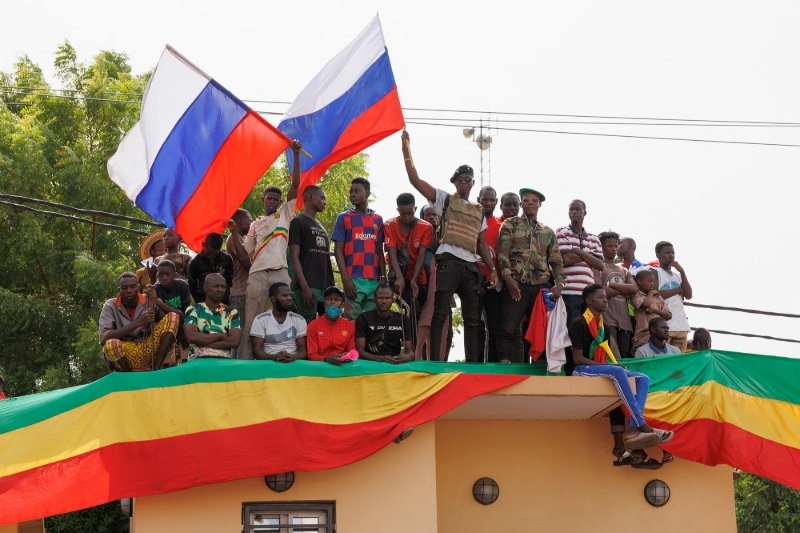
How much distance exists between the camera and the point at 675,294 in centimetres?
1311

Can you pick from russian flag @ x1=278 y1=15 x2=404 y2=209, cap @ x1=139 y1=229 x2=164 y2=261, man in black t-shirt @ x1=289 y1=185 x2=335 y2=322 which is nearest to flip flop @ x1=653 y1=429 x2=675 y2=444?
man in black t-shirt @ x1=289 y1=185 x2=335 y2=322

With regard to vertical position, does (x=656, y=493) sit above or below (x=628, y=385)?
below

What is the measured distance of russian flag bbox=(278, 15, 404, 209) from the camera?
474 inches

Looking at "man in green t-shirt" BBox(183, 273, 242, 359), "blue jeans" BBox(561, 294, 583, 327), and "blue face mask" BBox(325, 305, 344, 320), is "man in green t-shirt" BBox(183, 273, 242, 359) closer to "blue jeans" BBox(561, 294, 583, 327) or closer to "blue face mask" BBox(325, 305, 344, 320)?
"blue face mask" BBox(325, 305, 344, 320)

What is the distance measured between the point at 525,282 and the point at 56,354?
1301cm

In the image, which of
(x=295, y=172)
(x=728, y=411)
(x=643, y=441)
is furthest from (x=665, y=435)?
(x=295, y=172)

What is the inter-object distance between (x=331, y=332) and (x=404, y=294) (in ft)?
4.12

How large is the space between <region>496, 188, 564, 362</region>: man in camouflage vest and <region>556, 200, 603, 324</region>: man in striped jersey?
0.25m

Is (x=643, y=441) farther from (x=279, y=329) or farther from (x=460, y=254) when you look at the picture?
(x=279, y=329)

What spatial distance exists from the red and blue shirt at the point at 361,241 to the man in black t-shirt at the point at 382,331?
54cm

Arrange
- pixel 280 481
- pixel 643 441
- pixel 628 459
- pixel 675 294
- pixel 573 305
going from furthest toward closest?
1. pixel 675 294
2. pixel 573 305
3. pixel 628 459
4. pixel 643 441
5. pixel 280 481

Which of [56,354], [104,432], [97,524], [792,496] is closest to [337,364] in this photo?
[104,432]

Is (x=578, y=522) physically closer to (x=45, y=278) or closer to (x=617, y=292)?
(x=617, y=292)

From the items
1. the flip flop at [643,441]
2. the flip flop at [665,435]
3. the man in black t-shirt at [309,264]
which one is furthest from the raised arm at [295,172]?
the flip flop at [665,435]
